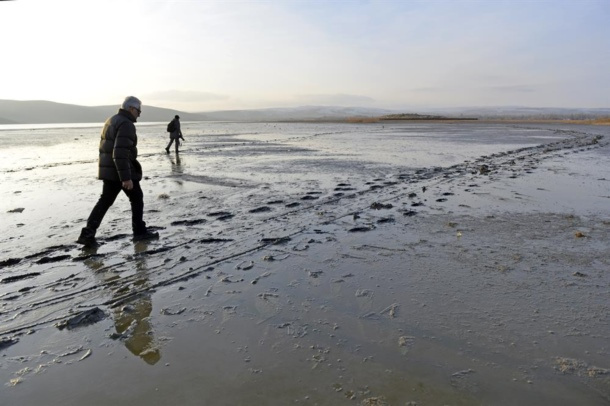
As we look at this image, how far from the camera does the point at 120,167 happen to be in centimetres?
580

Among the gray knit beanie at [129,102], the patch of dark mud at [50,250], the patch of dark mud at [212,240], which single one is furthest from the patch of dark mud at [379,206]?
the patch of dark mud at [50,250]

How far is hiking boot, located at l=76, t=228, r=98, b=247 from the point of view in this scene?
5.75 meters

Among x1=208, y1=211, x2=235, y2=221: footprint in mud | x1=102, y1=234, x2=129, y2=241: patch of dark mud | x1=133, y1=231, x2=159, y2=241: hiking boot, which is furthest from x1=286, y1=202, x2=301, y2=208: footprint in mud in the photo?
x1=102, y1=234, x2=129, y2=241: patch of dark mud

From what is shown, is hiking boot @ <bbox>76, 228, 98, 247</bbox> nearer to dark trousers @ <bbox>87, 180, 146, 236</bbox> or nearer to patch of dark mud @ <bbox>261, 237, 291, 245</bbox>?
dark trousers @ <bbox>87, 180, 146, 236</bbox>

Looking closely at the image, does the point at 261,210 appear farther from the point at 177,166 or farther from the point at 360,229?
the point at 177,166

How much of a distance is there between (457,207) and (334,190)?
307cm

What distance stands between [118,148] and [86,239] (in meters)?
1.40

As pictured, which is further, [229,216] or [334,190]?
[334,190]

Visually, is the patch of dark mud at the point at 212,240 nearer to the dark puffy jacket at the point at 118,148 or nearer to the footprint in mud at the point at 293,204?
the dark puffy jacket at the point at 118,148

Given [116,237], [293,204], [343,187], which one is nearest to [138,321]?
[116,237]

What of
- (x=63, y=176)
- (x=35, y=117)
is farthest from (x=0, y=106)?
(x=63, y=176)

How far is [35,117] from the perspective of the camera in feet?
536

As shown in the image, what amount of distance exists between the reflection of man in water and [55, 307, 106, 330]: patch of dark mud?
0.14 meters

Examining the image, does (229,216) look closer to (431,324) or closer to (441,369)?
(431,324)
